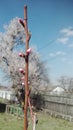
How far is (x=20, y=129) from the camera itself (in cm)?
1459

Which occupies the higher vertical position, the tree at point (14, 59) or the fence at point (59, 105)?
the tree at point (14, 59)

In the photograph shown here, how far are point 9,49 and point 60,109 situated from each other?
1080cm

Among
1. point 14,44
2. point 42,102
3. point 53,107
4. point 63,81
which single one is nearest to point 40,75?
point 14,44

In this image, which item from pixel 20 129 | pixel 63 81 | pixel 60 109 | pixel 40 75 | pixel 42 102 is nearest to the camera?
pixel 20 129

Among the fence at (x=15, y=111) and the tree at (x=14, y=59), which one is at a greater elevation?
the tree at (x=14, y=59)

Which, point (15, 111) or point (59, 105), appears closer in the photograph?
point (15, 111)

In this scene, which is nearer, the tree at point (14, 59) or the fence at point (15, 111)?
the fence at point (15, 111)

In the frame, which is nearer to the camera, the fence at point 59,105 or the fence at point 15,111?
the fence at point 15,111

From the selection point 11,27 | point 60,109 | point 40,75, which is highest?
point 11,27

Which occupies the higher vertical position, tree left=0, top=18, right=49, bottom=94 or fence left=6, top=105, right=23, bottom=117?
tree left=0, top=18, right=49, bottom=94

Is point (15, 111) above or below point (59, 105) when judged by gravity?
below

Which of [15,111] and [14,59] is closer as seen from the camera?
[15,111]

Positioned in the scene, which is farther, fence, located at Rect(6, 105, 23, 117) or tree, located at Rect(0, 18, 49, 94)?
tree, located at Rect(0, 18, 49, 94)

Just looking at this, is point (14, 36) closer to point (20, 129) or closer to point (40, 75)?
point (40, 75)
